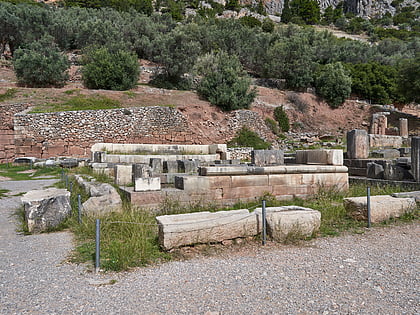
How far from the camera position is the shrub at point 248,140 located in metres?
28.4

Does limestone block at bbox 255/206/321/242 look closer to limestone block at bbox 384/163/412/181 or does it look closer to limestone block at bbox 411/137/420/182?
limestone block at bbox 411/137/420/182

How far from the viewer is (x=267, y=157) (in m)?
10.2

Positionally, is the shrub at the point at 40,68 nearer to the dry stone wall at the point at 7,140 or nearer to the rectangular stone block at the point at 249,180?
the dry stone wall at the point at 7,140

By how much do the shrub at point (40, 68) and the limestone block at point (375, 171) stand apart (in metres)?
27.1

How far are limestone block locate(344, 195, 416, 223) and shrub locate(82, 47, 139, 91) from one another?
86.3 ft

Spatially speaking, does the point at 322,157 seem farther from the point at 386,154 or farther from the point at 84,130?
the point at 84,130

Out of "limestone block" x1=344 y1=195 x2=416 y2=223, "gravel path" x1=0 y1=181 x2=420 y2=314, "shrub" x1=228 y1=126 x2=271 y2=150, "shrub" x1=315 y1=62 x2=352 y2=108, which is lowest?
"gravel path" x1=0 y1=181 x2=420 y2=314

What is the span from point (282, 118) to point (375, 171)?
77.1 ft

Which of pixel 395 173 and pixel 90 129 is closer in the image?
pixel 395 173

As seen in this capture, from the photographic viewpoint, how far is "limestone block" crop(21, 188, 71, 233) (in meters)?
6.30

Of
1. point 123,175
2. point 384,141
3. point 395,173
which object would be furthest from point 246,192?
point 384,141

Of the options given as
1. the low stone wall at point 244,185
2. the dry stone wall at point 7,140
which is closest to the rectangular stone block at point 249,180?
the low stone wall at point 244,185

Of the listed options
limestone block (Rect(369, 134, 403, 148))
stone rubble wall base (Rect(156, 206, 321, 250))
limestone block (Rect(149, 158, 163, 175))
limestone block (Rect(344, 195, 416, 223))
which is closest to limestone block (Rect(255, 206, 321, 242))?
stone rubble wall base (Rect(156, 206, 321, 250))

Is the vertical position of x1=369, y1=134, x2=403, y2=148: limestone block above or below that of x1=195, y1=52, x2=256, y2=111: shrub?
below
